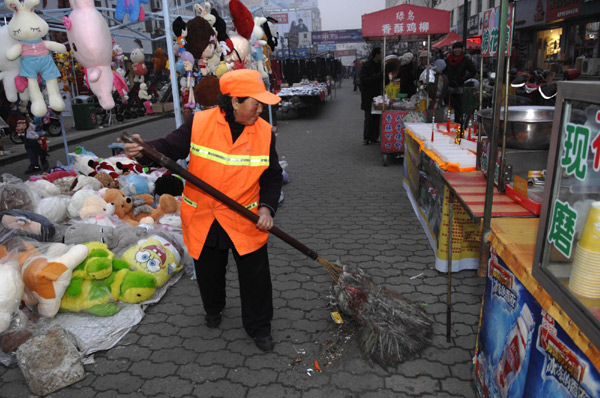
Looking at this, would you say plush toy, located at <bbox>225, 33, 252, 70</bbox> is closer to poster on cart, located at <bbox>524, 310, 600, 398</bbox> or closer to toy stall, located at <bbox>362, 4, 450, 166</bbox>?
toy stall, located at <bbox>362, 4, 450, 166</bbox>

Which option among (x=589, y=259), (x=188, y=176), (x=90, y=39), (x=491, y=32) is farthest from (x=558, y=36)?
(x=589, y=259)

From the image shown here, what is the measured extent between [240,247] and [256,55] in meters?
5.35

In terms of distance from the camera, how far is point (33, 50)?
4.62 meters

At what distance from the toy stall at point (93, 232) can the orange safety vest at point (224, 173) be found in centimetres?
108

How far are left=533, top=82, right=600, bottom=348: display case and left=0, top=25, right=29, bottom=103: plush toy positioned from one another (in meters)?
5.20

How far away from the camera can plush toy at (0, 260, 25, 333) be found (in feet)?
9.69

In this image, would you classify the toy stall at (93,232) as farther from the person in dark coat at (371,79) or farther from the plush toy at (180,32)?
the person in dark coat at (371,79)

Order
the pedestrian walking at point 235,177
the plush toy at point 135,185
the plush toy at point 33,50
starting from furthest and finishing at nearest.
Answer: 1. the plush toy at point 135,185
2. the plush toy at point 33,50
3. the pedestrian walking at point 235,177

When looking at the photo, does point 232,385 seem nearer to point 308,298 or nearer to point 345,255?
point 308,298

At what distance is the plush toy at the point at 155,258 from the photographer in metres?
3.72

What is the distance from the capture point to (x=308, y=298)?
3.67 metres

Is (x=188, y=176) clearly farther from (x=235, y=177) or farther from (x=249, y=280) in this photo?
(x=249, y=280)

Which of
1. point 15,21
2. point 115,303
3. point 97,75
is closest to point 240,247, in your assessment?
point 115,303

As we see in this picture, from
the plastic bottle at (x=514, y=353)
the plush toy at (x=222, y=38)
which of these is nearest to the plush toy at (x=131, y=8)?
the plush toy at (x=222, y=38)
